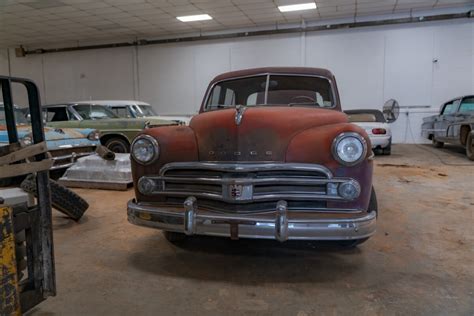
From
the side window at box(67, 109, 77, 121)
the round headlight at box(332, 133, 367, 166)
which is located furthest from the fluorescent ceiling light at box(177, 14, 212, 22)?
the round headlight at box(332, 133, 367, 166)

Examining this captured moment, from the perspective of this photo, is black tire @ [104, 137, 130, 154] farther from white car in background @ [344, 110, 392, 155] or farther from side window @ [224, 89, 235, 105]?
white car in background @ [344, 110, 392, 155]

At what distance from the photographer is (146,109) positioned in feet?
32.0

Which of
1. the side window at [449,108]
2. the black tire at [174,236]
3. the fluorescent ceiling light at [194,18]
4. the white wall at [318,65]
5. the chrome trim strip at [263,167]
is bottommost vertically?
the black tire at [174,236]

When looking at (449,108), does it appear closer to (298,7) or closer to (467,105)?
(467,105)

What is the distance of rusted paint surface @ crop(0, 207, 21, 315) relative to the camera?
1.48m

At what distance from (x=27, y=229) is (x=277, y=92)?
245 centimetres

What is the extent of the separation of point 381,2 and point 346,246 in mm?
9620

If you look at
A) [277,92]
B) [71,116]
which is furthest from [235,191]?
[71,116]

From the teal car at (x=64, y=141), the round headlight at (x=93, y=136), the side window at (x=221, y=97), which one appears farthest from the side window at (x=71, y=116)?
the side window at (x=221, y=97)

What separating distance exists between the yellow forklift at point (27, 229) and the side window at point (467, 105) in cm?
926

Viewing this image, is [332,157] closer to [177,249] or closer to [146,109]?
[177,249]

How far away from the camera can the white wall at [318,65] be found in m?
11.3

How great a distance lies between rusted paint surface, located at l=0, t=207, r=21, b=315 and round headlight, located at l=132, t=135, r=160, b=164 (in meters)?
1.17

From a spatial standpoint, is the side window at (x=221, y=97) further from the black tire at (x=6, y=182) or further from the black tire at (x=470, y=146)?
the black tire at (x=470, y=146)
